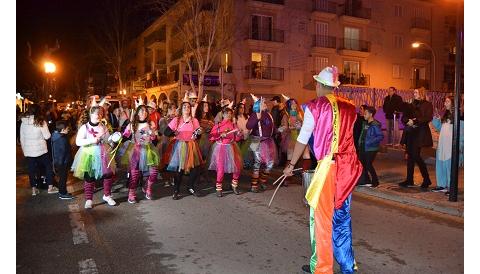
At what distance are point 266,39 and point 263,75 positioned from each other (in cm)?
304

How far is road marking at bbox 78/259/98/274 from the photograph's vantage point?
498cm

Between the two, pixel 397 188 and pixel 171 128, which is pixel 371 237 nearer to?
pixel 397 188

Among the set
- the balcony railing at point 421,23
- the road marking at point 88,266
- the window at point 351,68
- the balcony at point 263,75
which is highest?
the balcony railing at point 421,23

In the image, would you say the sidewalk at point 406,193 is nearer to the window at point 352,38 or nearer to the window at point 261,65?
the window at point 261,65

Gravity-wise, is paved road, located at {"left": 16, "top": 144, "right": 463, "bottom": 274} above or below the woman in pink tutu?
below

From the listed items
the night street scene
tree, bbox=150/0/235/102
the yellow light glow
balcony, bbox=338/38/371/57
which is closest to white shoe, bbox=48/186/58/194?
the night street scene

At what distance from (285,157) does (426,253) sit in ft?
27.2

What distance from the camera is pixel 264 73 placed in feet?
119

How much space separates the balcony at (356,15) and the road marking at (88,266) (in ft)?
124

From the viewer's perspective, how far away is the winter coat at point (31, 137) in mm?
9508

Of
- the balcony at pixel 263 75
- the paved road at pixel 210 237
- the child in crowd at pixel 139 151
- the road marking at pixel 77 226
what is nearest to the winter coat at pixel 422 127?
the paved road at pixel 210 237

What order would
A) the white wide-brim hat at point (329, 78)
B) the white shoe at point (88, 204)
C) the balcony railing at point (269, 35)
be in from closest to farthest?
the white wide-brim hat at point (329, 78), the white shoe at point (88, 204), the balcony railing at point (269, 35)

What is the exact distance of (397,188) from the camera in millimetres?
10141

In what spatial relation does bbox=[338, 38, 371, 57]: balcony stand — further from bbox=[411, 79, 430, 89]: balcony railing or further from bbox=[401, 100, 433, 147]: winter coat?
bbox=[401, 100, 433, 147]: winter coat
